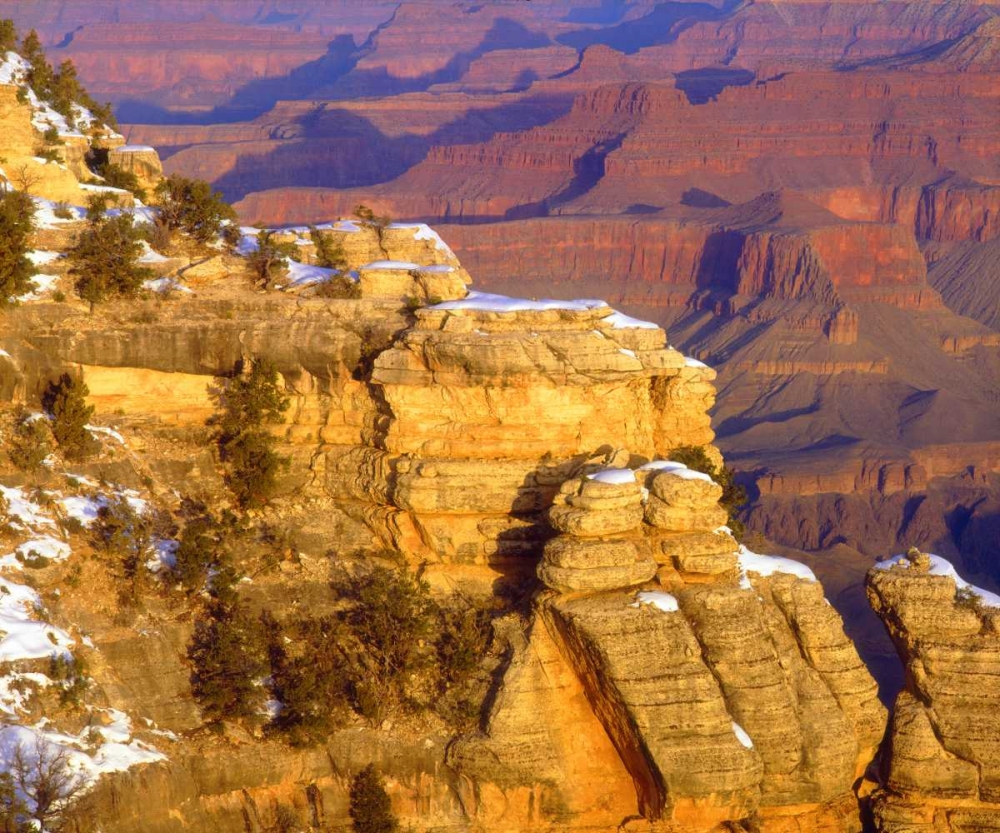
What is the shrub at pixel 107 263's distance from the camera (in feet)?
116

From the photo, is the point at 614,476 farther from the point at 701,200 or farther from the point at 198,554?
the point at 701,200

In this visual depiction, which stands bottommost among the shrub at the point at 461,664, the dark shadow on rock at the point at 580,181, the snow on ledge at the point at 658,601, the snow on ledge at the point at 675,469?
the shrub at the point at 461,664

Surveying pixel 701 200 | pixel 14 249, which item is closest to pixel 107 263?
pixel 14 249

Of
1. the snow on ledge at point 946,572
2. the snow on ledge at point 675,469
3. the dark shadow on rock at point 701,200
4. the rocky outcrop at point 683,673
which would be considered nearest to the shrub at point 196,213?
the rocky outcrop at point 683,673

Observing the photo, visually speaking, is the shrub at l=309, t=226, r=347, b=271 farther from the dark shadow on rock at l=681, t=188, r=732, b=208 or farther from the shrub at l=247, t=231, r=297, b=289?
the dark shadow on rock at l=681, t=188, r=732, b=208

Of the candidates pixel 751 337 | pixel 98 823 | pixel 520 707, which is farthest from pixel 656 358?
pixel 751 337

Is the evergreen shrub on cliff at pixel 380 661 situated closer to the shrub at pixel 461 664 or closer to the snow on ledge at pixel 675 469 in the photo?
the shrub at pixel 461 664

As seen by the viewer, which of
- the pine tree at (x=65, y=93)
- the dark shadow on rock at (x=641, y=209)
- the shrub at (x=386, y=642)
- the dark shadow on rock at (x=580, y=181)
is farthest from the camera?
the dark shadow on rock at (x=580, y=181)

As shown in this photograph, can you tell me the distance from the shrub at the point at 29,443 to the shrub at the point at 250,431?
342 cm

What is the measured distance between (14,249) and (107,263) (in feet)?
5.97

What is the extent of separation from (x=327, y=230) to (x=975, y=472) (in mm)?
75331

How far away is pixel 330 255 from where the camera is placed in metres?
39.9

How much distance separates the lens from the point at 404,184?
183625mm

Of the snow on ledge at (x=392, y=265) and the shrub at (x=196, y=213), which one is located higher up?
the shrub at (x=196, y=213)
